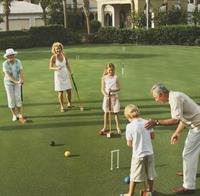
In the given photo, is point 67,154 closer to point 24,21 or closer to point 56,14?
point 56,14

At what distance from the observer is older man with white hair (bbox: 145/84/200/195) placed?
287 inches

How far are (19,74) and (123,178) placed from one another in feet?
17.5

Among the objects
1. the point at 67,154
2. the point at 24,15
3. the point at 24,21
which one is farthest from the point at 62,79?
the point at 24,21

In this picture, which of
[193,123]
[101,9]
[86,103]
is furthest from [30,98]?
[101,9]

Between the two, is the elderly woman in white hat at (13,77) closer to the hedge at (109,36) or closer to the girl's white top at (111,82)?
the girl's white top at (111,82)

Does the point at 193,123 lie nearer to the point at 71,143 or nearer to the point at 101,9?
the point at 71,143

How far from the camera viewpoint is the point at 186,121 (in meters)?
7.61

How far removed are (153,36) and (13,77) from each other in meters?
32.1

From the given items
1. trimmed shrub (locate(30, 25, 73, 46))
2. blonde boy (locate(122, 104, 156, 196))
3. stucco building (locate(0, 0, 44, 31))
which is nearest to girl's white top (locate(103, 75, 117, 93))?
blonde boy (locate(122, 104, 156, 196))

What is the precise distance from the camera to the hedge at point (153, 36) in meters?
42.0

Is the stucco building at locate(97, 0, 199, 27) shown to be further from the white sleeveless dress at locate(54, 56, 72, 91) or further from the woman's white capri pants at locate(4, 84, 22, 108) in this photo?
the woman's white capri pants at locate(4, 84, 22, 108)

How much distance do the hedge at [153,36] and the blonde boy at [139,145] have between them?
34.8 metres

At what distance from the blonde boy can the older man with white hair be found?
6.1 inches

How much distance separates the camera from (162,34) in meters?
43.7
